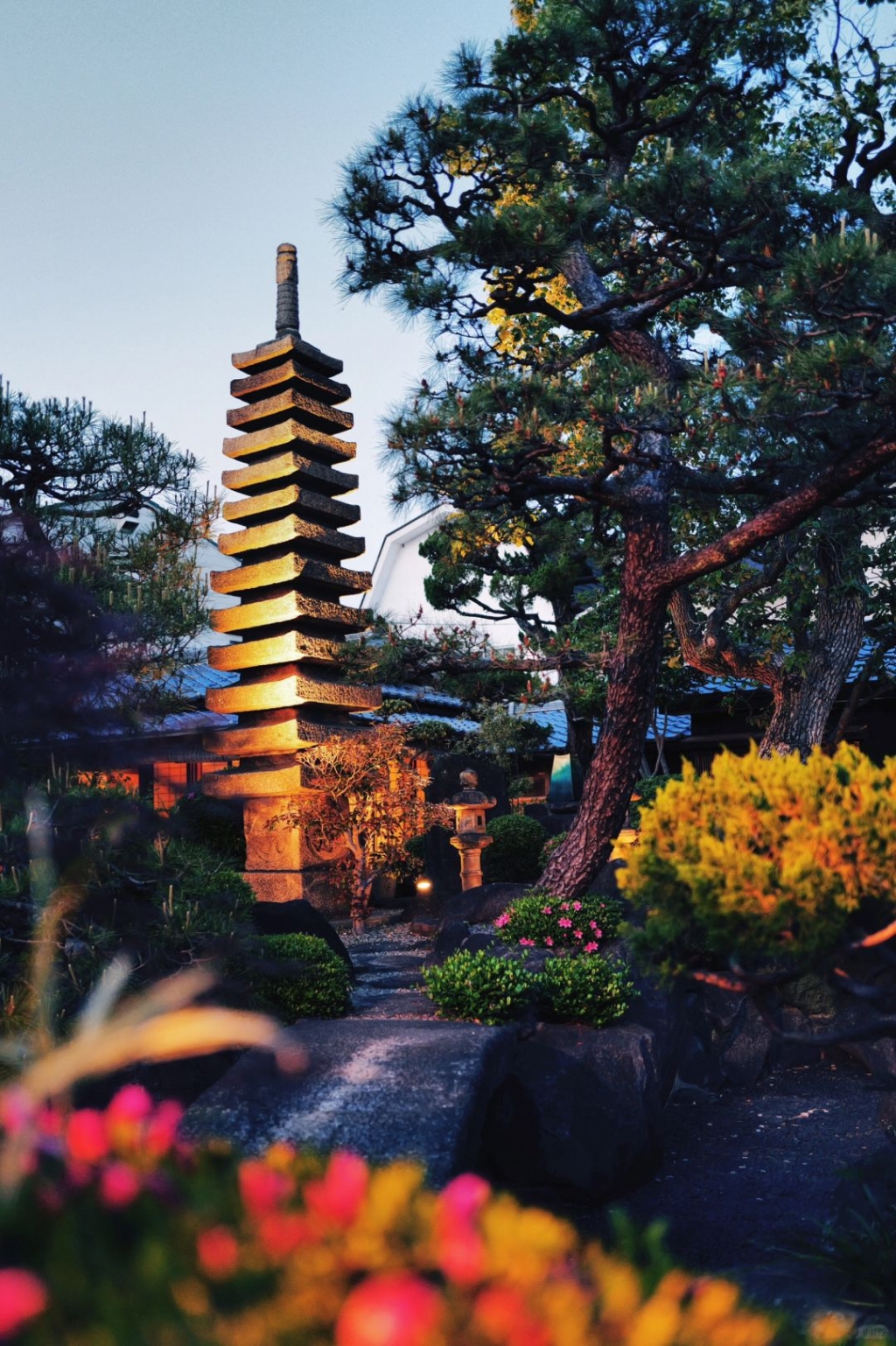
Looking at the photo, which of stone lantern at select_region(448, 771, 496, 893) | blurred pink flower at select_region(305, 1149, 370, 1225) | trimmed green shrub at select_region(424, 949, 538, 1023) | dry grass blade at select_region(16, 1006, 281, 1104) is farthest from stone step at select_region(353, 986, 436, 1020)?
dry grass blade at select_region(16, 1006, 281, 1104)

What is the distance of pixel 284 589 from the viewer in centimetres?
1819

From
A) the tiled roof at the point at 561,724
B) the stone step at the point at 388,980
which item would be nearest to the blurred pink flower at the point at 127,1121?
the stone step at the point at 388,980

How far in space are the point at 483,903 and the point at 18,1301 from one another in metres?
12.3

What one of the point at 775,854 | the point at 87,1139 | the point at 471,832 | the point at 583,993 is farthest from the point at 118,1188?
the point at 471,832

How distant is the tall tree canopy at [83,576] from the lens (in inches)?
262

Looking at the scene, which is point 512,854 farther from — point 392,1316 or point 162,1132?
point 392,1316

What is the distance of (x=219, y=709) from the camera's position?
18188 mm

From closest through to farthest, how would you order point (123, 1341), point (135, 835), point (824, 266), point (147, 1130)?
1. point (123, 1341)
2. point (147, 1130)
3. point (135, 835)
4. point (824, 266)

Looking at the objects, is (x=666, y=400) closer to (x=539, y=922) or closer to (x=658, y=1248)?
(x=539, y=922)

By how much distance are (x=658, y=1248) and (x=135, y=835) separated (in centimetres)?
509

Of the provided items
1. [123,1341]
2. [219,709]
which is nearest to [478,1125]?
[123,1341]

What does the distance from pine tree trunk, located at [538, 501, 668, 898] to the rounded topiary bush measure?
569 cm

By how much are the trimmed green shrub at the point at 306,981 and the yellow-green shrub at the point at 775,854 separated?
15.4 feet

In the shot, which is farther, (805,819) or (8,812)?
(8,812)
